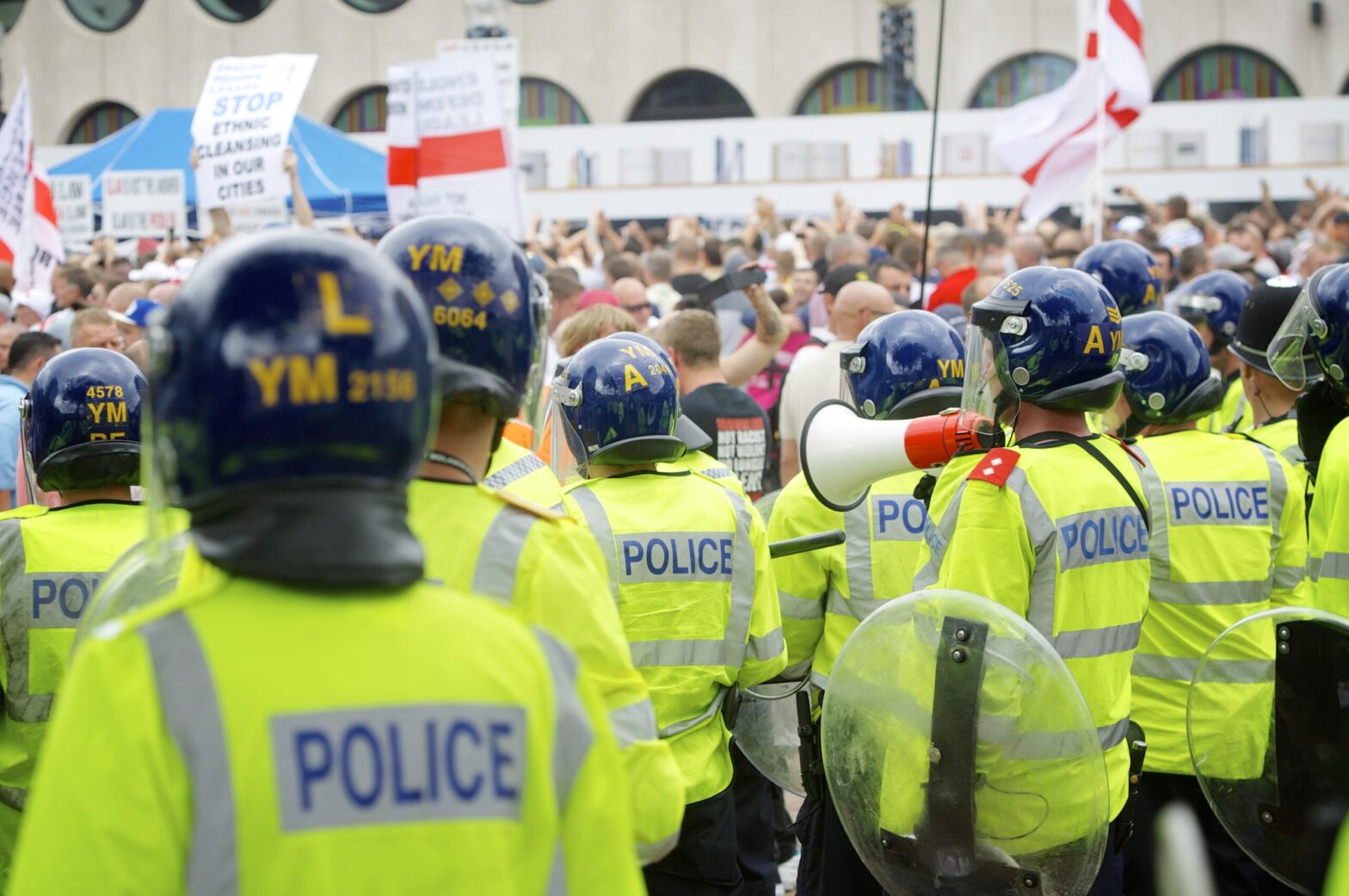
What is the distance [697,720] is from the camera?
13.8ft

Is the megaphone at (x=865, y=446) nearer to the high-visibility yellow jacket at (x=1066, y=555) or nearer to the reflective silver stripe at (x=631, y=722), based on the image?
the high-visibility yellow jacket at (x=1066, y=555)

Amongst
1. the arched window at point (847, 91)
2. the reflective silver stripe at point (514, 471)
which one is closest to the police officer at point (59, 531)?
the reflective silver stripe at point (514, 471)

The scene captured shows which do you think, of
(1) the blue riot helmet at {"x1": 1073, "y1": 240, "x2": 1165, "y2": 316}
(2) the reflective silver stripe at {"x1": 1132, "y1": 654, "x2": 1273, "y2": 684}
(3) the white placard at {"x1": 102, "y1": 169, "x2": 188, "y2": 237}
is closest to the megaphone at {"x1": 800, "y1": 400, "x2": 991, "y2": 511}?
(2) the reflective silver stripe at {"x1": 1132, "y1": 654, "x2": 1273, "y2": 684}

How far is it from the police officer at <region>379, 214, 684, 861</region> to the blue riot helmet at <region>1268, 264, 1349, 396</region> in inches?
110

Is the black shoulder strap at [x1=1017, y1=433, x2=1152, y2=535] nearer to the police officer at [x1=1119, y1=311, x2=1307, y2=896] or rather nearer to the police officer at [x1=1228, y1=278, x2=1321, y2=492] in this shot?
the police officer at [x1=1119, y1=311, x2=1307, y2=896]

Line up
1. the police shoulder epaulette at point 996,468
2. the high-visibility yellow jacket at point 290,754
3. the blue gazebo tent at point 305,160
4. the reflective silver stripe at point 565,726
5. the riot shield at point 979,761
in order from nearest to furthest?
the high-visibility yellow jacket at point 290,754, the reflective silver stripe at point 565,726, the riot shield at point 979,761, the police shoulder epaulette at point 996,468, the blue gazebo tent at point 305,160

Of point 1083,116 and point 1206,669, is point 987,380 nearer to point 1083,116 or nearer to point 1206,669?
point 1206,669

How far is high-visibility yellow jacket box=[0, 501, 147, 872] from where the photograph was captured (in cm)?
374

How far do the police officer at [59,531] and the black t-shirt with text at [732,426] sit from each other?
9.81ft

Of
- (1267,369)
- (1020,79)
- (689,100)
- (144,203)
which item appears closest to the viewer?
(1267,369)

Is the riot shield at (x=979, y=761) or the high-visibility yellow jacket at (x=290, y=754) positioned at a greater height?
the high-visibility yellow jacket at (x=290, y=754)

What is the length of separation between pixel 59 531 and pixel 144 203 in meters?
11.1

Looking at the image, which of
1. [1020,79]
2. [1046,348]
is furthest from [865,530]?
[1020,79]

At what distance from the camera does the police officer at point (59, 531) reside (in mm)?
3742
